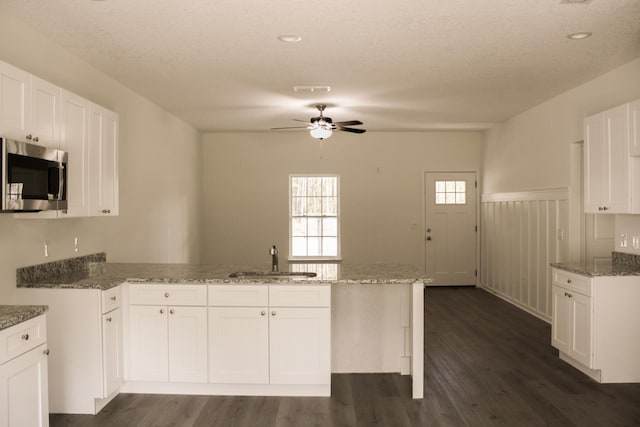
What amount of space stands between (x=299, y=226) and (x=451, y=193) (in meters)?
2.60

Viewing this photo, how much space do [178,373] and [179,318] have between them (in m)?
0.41

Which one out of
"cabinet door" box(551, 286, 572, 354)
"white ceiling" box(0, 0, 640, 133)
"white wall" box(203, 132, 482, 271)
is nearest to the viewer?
"white ceiling" box(0, 0, 640, 133)

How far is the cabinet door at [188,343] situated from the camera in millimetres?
3402

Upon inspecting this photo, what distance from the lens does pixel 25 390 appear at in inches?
89.7

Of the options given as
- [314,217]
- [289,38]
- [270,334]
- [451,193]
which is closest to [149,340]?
[270,334]

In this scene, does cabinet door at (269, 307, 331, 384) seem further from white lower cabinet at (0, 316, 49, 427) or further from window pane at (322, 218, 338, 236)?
window pane at (322, 218, 338, 236)

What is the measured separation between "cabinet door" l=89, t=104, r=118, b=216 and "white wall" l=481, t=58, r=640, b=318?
4.42 metres

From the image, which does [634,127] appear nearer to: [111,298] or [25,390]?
[111,298]

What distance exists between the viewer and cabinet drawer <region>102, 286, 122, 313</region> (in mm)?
3150

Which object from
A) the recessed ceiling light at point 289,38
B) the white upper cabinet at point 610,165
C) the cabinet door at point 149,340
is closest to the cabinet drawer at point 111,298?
the cabinet door at point 149,340

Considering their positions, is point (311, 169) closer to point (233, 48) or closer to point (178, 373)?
point (233, 48)

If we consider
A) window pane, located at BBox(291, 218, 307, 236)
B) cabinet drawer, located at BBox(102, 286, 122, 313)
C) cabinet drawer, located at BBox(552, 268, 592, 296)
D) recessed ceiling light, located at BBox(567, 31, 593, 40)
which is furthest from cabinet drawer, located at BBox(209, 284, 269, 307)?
window pane, located at BBox(291, 218, 307, 236)

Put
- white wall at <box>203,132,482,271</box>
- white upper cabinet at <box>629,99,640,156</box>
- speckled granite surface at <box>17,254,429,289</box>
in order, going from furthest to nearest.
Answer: white wall at <box>203,132,482,271</box> → white upper cabinet at <box>629,99,640,156</box> → speckled granite surface at <box>17,254,429,289</box>

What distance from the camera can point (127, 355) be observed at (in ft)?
11.3
